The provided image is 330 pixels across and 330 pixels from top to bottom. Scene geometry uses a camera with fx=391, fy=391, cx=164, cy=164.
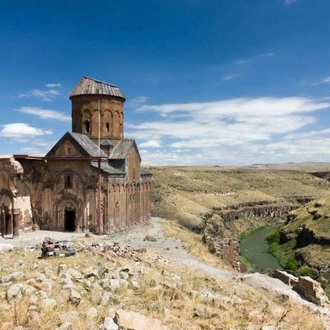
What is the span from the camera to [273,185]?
89938mm

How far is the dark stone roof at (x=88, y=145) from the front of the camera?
2458cm

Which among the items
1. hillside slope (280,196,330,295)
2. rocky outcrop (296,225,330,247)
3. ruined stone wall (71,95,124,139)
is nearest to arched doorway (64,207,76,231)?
ruined stone wall (71,95,124,139)

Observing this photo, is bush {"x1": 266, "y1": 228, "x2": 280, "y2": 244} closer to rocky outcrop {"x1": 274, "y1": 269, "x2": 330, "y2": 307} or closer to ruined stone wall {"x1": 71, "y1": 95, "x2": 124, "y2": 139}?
ruined stone wall {"x1": 71, "y1": 95, "x2": 124, "y2": 139}

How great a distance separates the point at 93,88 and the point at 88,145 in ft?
16.0

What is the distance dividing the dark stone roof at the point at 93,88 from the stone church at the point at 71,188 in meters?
3.33

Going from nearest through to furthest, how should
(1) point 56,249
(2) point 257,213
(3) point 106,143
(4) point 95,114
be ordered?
(1) point 56,249
(3) point 106,143
(4) point 95,114
(2) point 257,213

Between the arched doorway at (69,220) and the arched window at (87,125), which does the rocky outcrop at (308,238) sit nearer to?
the arched doorway at (69,220)

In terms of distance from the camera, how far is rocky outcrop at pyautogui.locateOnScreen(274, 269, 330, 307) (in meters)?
13.9

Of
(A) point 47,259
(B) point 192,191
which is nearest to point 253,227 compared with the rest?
(B) point 192,191

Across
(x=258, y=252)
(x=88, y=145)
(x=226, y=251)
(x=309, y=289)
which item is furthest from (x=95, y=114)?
(x=258, y=252)

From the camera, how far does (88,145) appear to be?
2573cm

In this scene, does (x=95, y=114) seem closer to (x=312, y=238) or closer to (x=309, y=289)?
(x=309, y=289)

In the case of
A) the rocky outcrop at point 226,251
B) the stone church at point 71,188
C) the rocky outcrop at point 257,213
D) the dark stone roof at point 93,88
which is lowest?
the rocky outcrop at point 257,213

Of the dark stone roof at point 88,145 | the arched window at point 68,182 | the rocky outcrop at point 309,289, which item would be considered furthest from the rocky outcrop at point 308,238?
the arched window at point 68,182
